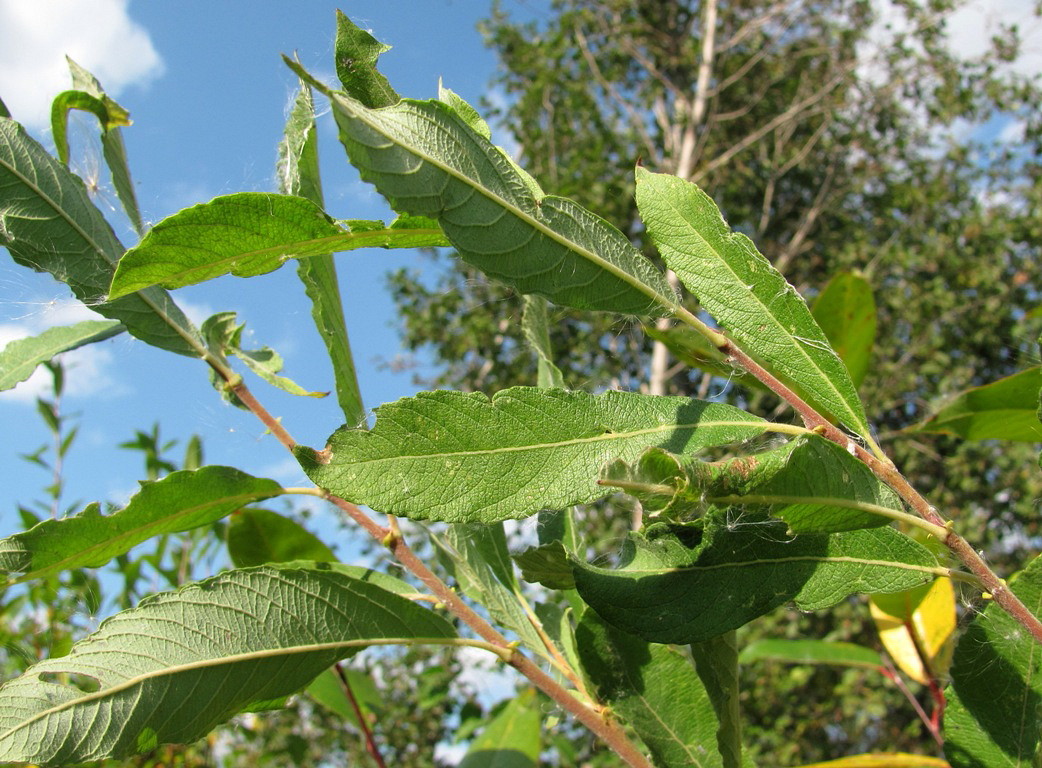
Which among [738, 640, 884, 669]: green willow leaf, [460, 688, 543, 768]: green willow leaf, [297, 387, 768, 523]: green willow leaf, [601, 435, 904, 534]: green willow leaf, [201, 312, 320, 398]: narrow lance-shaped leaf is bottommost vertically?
[738, 640, 884, 669]: green willow leaf

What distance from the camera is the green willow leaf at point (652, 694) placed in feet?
2.64

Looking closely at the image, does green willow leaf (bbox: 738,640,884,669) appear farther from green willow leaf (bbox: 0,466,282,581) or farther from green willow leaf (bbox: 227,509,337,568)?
green willow leaf (bbox: 0,466,282,581)

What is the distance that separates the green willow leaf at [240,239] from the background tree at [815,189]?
26.0ft

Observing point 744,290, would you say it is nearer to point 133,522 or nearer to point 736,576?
point 736,576

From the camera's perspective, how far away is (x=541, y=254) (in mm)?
563

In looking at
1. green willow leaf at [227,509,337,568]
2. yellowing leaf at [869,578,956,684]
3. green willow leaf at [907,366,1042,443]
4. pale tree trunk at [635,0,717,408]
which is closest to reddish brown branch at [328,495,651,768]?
green willow leaf at [227,509,337,568]

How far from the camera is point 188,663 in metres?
0.65

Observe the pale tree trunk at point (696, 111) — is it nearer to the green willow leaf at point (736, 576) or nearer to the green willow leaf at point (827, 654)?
the green willow leaf at point (827, 654)

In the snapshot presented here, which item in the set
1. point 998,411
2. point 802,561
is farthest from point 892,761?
point 802,561

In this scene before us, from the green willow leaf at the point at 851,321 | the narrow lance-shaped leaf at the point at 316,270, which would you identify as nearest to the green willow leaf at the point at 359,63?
the narrow lance-shaped leaf at the point at 316,270

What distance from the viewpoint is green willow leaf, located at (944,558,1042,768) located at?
0.67 meters

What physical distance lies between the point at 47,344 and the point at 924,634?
1.44 m

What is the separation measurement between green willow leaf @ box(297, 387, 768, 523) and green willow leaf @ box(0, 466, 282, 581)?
0.31 metres

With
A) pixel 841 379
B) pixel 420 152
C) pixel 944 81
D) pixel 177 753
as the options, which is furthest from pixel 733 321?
pixel 944 81
